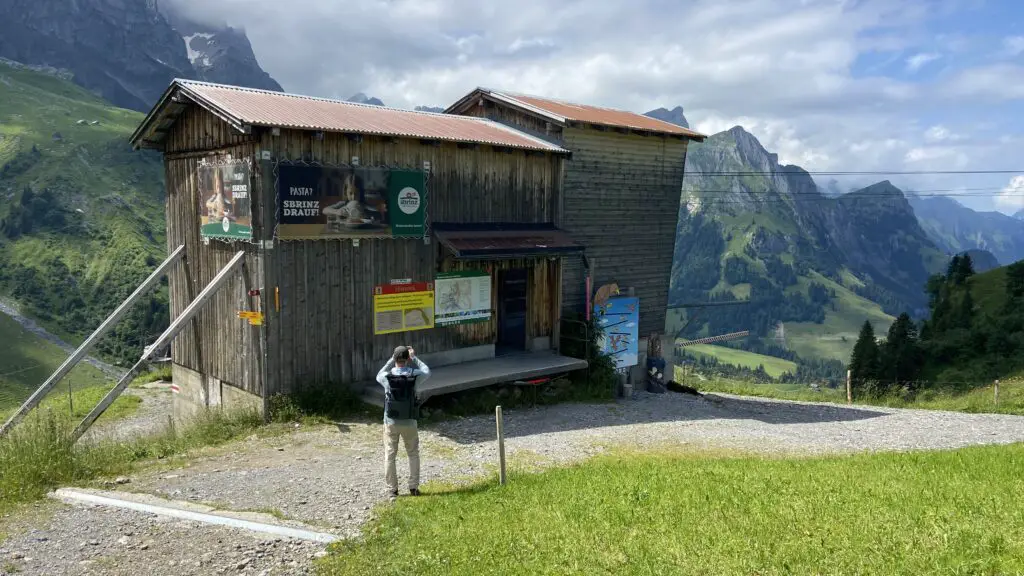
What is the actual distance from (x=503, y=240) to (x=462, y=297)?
6.01 feet

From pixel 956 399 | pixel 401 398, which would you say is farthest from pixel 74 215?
pixel 401 398

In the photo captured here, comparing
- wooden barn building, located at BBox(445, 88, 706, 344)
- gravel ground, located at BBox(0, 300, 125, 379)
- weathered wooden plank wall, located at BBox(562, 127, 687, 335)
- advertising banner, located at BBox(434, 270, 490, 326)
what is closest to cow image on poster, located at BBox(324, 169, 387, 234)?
advertising banner, located at BBox(434, 270, 490, 326)

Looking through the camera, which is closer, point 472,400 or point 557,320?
point 472,400

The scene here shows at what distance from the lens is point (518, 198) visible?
1852cm

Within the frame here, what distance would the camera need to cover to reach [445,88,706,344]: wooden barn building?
20109mm

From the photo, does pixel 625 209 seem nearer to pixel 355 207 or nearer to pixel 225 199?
pixel 355 207

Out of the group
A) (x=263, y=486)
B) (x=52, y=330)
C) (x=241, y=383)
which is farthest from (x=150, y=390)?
(x=52, y=330)

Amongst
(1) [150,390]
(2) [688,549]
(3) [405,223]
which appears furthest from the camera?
(1) [150,390]

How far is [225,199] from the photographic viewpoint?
1458 centimetres

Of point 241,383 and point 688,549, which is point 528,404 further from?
point 688,549

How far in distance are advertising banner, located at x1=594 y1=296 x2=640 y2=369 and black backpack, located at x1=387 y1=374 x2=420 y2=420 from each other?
508 inches

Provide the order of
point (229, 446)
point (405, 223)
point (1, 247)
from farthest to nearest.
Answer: point (1, 247)
point (405, 223)
point (229, 446)

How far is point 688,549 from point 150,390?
71.2ft

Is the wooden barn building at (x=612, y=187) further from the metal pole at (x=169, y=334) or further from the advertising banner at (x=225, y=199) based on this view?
the metal pole at (x=169, y=334)
